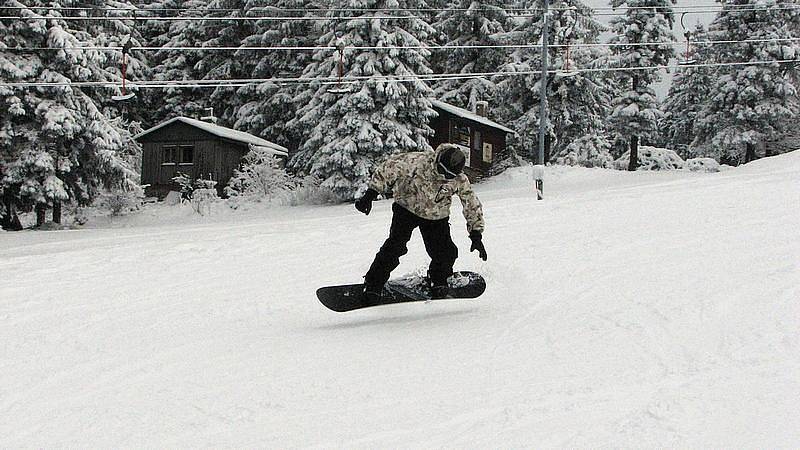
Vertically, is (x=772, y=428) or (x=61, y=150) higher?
(x=61, y=150)

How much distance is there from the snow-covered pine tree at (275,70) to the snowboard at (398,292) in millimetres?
32751

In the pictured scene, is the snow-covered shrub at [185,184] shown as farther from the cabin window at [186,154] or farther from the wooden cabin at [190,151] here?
the cabin window at [186,154]

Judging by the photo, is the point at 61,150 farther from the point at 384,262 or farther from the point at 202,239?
the point at 384,262

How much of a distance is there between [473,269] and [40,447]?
248 inches

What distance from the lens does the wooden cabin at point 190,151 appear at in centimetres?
3747

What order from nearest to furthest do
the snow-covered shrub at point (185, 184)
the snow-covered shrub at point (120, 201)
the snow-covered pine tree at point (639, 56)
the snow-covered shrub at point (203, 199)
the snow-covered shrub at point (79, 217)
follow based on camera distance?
the snow-covered shrub at point (79, 217) → the snow-covered shrub at point (120, 201) → the snow-covered shrub at point (203, 199) → the snow-covered shrub at point (185, 184) → the snow-covered pine tree at point (639, 56)

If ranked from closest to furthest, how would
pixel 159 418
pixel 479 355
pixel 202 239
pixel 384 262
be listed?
1. pixel 159 418
2. pixel 479 355
3. pixel 384 262
4. pixel 202 239

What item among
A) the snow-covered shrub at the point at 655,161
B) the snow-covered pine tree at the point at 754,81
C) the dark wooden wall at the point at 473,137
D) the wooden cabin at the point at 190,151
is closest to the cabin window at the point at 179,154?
the wooden cabin at the point at 190,151

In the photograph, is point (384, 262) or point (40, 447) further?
point (384, 262)

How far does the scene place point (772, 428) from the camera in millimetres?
3846

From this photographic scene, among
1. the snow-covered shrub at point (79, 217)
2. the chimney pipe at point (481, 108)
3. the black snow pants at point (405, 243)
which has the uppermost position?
the chimney pipe at point (481, 108)

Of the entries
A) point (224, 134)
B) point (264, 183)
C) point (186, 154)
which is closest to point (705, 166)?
point (264, 183)

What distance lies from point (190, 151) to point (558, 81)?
19568 millimetres

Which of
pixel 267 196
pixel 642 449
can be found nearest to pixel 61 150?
pixel 267 196
